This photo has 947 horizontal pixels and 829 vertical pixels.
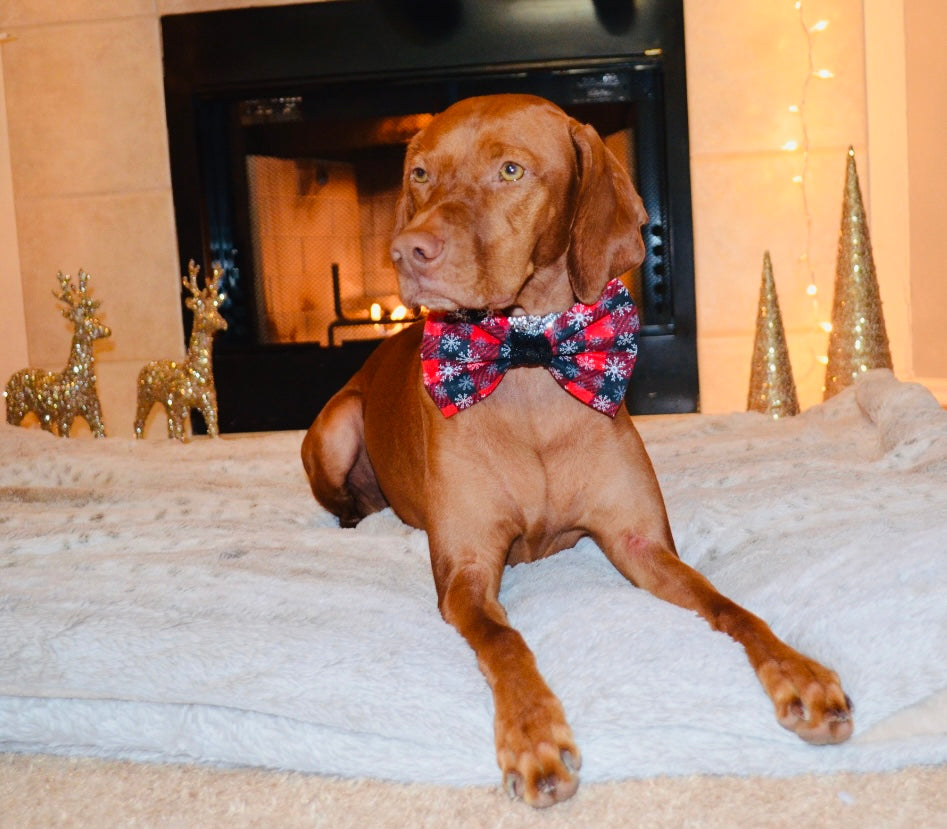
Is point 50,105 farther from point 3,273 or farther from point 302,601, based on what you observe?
point 302,601

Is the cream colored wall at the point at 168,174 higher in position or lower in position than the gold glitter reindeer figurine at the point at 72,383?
higher

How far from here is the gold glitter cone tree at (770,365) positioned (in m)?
3.94

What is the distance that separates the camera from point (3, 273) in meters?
4.91

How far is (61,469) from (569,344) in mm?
1551

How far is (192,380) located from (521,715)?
9.67ft

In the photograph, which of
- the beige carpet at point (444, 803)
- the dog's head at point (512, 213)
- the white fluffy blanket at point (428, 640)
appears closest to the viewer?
the beige carpet at point (444, 803)

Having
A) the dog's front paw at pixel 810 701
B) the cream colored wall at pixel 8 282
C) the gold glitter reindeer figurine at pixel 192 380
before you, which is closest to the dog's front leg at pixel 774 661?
the dog's front paw at pixel 810 701

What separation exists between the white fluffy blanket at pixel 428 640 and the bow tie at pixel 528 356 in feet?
1.05

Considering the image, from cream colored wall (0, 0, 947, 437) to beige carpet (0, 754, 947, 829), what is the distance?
11.4ft

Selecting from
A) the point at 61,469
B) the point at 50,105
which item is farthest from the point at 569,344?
the point at 50,105

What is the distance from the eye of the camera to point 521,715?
48.7 inches

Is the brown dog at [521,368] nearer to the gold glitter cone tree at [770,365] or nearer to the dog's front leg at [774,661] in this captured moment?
the dog's front leg at [774,661]

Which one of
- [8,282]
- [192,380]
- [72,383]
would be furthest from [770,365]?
[8,282]

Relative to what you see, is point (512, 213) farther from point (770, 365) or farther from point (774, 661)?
point (770, 365)
